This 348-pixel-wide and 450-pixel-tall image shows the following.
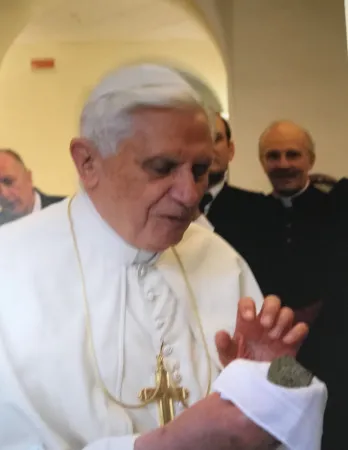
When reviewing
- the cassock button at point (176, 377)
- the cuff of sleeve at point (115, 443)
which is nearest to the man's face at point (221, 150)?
the cassock button at point (176, 377)

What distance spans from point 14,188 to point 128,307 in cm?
28

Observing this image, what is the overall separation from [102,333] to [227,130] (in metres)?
0.40

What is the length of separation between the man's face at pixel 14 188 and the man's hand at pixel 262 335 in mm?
390

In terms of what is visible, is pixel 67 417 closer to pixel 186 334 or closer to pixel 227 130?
pixel 186 334

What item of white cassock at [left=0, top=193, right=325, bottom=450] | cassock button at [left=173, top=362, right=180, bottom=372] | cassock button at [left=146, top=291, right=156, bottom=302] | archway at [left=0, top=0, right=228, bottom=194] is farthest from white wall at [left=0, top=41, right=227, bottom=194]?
cassock button at [left=173, top=362, right=180, bottom=372]

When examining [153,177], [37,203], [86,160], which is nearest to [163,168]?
[153,177]

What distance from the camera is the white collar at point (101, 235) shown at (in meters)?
1.06

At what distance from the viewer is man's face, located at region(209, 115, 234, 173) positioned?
112 cm

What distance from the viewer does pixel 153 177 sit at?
1.03 m

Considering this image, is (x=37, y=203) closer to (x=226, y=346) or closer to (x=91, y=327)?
(x=91, y=327)

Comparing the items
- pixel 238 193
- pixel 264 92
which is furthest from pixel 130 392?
pixel 264 92

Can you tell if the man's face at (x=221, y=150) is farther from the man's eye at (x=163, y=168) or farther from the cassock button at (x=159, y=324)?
the cassock button at (x=159, y=324)

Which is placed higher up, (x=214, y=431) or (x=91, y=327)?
(x=91, y=327)

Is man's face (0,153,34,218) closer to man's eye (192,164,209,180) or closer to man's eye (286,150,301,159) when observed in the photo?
man's eye (192,164,209,180)
